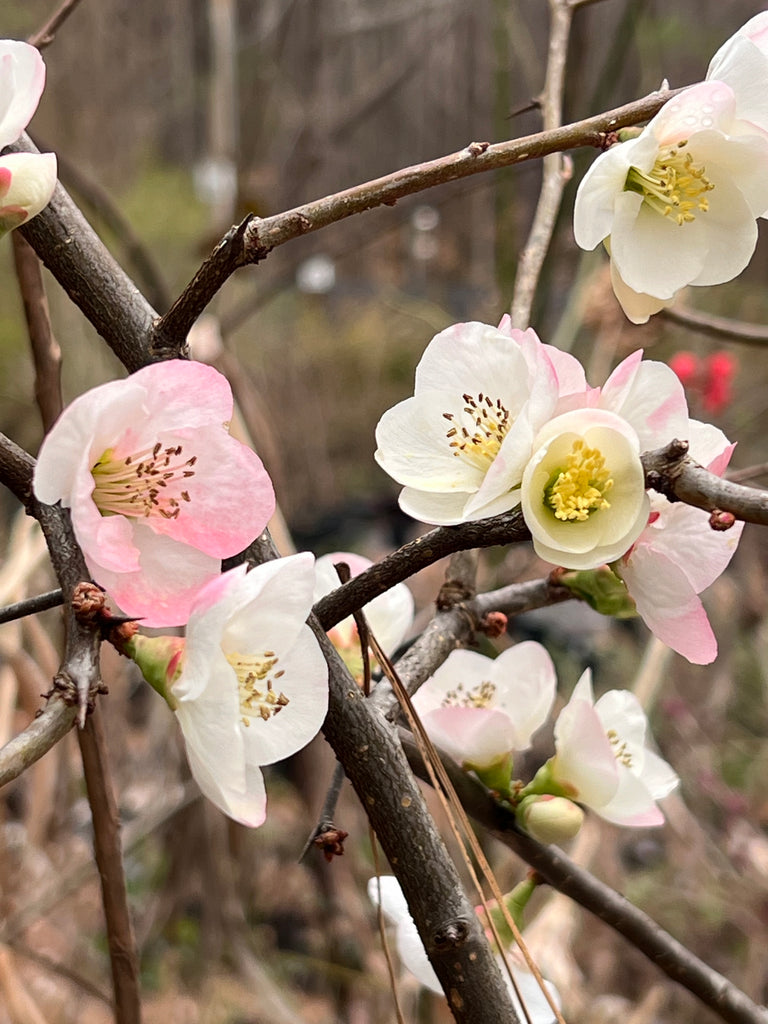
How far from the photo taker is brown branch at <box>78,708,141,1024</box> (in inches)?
16.2

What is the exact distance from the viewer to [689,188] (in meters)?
0.30

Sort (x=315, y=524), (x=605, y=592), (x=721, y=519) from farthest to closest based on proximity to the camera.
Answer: (x=315, y=524)
(x=605, y=592)
(x=721, y=519)

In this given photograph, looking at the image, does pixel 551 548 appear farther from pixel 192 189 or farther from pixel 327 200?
A: pixel 192 189

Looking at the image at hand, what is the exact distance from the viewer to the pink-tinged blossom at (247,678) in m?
0.23

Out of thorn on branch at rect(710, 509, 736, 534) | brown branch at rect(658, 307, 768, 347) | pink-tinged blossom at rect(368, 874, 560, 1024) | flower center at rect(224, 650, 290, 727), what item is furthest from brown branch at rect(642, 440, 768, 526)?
brown branch at rect(658, 307, 768, 347)

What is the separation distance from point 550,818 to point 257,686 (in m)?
0.14

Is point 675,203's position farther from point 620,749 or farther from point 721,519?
point 620,749

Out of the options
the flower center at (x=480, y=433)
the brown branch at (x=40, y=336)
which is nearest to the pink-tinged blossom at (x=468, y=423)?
the flower center at (x=480, y=433)

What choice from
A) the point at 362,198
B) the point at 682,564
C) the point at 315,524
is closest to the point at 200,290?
the point at 362,198

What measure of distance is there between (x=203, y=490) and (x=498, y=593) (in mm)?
172

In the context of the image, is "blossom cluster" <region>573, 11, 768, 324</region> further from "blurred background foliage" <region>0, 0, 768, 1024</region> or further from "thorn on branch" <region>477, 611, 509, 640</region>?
"blurred background foliage" <region>0, 0, 768, 1024</region>

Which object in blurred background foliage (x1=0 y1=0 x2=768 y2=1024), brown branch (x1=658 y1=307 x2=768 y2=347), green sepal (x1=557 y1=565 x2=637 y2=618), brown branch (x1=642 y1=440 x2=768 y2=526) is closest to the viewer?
brown branch (x1=642 y1=440 x2=768 y2=526)

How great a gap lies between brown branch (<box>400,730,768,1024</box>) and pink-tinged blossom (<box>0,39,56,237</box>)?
24cm

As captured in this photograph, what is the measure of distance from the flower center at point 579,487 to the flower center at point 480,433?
0.03m
